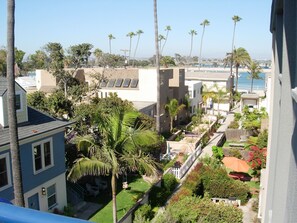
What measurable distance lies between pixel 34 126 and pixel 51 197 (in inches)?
146

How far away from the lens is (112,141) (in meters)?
14.0

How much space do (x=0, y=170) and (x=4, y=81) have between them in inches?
169

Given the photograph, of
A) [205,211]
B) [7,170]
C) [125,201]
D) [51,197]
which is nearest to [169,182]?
[125,201]

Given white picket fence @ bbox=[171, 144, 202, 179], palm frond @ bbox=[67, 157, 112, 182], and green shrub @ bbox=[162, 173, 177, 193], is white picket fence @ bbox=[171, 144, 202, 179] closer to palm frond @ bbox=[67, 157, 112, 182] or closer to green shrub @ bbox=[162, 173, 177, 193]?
green shrub @ bbox=[162, 173, 177, 193]

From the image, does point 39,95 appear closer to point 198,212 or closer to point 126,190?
point 126,190

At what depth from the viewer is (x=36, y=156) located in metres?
15.9

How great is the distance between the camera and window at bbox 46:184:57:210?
54.9 feet

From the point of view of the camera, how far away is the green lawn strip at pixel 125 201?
54.5 feet

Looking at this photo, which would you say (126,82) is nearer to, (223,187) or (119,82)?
(119,82)

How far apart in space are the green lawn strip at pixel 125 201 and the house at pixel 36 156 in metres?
2.23

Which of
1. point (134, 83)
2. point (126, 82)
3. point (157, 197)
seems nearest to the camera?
point (157, 197)

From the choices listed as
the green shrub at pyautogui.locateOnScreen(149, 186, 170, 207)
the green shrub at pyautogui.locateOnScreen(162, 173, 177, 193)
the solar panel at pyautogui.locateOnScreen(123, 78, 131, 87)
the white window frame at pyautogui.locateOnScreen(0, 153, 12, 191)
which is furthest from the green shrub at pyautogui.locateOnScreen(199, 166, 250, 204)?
the solar panel at pyautogui.locateOnScreen(123, 78, 131, 87)

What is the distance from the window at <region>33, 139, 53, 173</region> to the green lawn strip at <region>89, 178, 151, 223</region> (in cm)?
338

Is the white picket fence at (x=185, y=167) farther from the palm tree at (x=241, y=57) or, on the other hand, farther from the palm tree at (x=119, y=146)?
the palm tree at (x=241, y=57)
